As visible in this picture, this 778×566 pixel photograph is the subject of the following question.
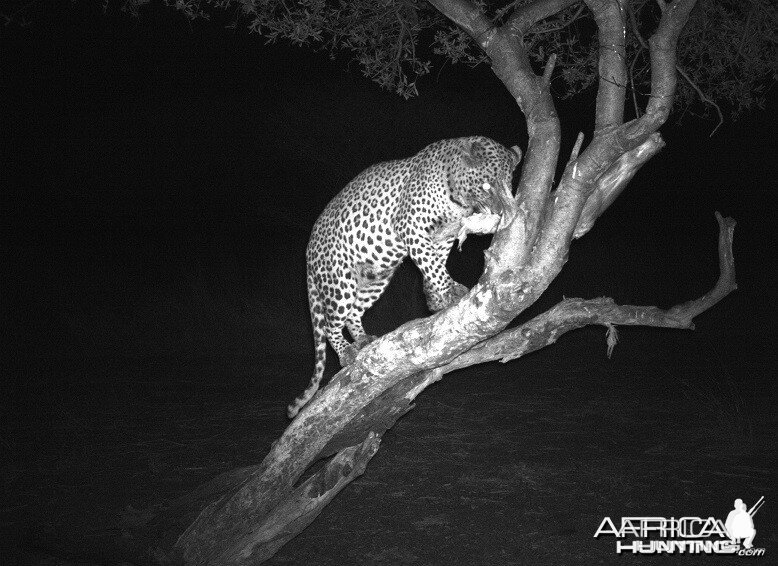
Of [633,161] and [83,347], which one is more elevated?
[83,347]

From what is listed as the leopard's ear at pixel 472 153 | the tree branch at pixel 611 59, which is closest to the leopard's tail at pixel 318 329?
the leopard's ear at pixel 472 153

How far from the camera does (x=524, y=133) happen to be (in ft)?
35.8

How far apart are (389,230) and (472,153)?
839 mm

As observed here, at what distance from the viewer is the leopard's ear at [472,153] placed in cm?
536

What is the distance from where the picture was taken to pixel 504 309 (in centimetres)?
347

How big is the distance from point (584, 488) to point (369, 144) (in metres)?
6.55

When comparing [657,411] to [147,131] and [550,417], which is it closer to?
[550,417]

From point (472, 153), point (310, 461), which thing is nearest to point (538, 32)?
point (472, 153)

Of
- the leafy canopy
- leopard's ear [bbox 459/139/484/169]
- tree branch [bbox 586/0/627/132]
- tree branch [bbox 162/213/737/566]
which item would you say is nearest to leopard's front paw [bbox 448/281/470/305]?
leopard's ear [bbox 459/139/484/169]

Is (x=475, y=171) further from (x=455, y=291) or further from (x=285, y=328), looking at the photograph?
(x=285, y=328)

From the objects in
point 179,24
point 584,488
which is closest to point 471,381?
point 584,488

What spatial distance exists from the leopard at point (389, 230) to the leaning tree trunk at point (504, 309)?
3.32 feet

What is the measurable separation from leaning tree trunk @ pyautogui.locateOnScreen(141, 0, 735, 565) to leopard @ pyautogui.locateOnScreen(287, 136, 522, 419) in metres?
1.01

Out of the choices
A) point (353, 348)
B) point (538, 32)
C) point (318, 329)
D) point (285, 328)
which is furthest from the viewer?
point (285, 328)
